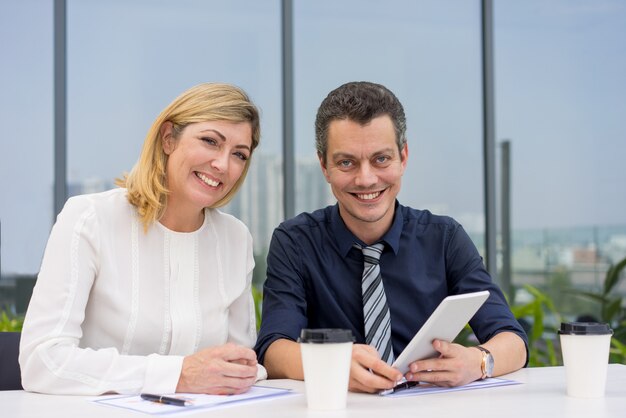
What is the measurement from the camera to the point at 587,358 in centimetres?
151

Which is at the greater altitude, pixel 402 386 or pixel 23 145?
pixel 23 145

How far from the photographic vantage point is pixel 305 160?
4555 millimetres

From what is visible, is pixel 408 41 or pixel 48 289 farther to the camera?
pixel 408 41

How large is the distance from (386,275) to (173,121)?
735 mm

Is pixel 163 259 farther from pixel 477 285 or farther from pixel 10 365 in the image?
pixel 477 285

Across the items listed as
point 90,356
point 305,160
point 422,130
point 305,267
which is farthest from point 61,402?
point 422,130

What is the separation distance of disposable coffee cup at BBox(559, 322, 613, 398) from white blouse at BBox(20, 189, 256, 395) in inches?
32.3

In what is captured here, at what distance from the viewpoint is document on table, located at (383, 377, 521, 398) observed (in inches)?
62.1

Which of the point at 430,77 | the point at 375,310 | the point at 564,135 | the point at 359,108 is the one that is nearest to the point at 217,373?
the point at 375,310

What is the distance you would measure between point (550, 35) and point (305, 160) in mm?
1854

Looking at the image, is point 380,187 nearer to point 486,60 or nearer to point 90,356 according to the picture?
point 90,356

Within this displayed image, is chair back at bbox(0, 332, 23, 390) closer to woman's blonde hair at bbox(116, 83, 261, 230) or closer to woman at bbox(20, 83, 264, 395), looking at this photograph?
woman at bbox(20, 83, 264, 395)

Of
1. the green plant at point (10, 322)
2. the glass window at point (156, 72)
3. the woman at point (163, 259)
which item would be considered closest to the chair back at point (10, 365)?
the woman at point (163, 259)

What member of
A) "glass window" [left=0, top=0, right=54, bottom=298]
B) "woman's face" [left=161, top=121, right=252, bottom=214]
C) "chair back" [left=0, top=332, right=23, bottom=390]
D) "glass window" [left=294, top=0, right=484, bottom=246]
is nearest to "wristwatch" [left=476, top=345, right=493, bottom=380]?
"woman's face" [left=161, top=121, right=252, bottom=214]
